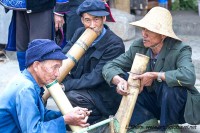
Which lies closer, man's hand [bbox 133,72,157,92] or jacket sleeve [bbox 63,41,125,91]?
man's hand [bbox 133,72,157,92]

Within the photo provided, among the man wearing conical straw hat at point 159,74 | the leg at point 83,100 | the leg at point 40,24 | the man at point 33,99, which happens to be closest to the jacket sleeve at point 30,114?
the man at point 33,99

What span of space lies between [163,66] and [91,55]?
27.3 inches

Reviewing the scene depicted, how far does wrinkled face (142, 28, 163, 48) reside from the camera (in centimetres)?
471

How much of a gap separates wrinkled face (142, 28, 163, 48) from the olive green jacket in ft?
0.27

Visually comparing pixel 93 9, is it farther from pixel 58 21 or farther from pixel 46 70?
pixel 46 70

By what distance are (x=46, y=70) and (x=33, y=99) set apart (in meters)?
0.24

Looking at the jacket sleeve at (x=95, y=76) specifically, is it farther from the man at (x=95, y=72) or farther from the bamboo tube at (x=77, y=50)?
the bamboo tube at (x=77, y=50)

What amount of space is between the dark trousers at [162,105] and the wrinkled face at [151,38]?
0.35 m

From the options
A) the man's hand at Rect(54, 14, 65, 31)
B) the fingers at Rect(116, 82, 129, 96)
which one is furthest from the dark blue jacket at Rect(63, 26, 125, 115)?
the man's hand at Rect(54, 14, 65, 31)

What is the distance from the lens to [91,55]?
198 inches

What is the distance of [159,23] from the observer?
15.5 ft

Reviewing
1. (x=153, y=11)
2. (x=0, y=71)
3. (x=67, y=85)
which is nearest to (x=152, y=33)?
(x=153, y=11)

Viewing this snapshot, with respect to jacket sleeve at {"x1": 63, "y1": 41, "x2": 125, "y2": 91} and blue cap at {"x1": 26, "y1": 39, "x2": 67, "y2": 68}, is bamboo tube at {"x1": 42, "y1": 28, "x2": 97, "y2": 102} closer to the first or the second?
jacket sleeve at {"x1": 63, "y1": 41, "x2": 125, "y2": 91}

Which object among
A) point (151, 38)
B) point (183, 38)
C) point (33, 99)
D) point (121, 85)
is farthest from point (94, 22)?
point (183, 38)
